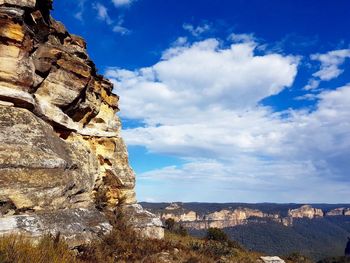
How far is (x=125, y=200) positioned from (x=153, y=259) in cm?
920

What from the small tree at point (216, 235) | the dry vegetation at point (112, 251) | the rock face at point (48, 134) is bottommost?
the small tree at point (216, 235)

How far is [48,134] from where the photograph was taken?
17.0 m

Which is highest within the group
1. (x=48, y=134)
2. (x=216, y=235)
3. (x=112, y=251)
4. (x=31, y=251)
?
(x=48, y=134)

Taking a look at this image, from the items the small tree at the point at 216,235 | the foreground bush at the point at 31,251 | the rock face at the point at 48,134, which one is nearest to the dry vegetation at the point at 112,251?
the foreground bush at the point at 31,251

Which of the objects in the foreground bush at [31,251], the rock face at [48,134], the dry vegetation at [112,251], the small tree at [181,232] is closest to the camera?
the foreground bush at [31,251]

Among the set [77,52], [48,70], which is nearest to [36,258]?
[48,70]

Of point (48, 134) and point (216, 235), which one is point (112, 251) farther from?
point (216, 235)

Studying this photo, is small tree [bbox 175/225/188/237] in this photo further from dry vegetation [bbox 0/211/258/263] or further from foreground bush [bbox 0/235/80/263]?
foreground bush [bbox 0/235/80/263]

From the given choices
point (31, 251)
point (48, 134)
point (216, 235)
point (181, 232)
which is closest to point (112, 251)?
point (48, 134)

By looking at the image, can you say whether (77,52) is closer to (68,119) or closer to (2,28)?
(68,119)

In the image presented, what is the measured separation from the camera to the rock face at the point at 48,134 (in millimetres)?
13850

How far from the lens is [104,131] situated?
26547 mm

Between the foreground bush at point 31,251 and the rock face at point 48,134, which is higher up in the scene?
the rock face at point 48,134

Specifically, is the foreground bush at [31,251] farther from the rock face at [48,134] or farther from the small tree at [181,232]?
the small tree at [181,232]
